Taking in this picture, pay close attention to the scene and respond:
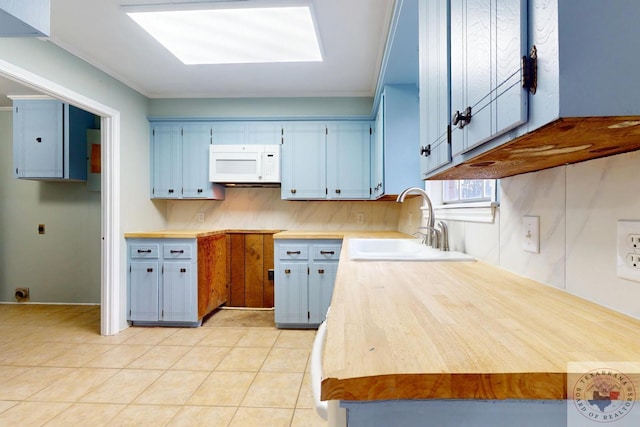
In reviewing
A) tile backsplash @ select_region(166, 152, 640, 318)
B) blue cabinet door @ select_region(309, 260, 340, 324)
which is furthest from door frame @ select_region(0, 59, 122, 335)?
tile backsplash @ select_region(166, 152, 640, 318)

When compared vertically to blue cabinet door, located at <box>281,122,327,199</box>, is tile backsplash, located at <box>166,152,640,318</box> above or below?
below

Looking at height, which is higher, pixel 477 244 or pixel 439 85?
pixel 439 85

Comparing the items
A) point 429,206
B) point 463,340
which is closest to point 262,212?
point 429,206

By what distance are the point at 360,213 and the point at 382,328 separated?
3045mm

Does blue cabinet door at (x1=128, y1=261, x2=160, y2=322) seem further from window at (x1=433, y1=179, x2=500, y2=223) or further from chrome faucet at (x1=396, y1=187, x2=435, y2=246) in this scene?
window at (x1=433, y1=179, x2=500, y2=223)

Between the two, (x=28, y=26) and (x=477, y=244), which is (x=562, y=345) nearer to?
(x=477, y=244)

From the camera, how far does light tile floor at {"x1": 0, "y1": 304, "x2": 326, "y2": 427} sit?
1680 millimetres

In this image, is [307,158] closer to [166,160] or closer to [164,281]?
[166,160]

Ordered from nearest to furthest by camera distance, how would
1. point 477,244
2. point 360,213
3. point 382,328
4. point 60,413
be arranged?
point 382,328 < point 477,244 < point 60,413 < point 360,213

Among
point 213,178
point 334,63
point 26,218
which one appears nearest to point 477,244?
point 334,63

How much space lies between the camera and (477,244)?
1.50 m

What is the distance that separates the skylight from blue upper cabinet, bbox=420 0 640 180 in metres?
1.64

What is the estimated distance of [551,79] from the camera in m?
0.47

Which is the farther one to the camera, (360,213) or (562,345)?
(360,213)
